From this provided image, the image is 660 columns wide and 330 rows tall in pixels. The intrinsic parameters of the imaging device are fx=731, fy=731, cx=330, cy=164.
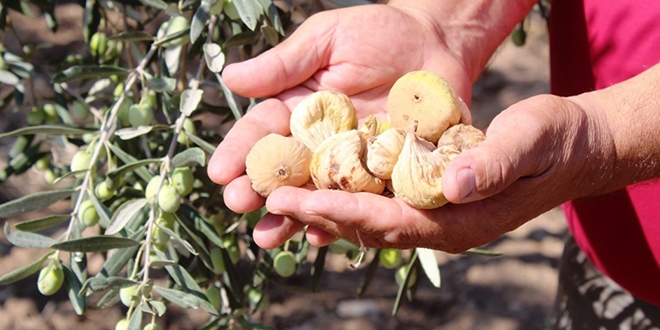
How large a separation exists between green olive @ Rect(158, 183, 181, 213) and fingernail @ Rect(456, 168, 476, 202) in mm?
500

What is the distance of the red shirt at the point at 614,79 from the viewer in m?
1.24

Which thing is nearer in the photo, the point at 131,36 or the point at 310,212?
the point at 310,212

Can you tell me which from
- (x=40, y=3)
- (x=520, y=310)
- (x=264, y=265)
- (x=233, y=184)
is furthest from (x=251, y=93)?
(x=520, y=310)

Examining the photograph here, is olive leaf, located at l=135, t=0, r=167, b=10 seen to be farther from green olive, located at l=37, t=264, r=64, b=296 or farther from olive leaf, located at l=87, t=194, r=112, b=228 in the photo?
green olive, located at l=37, t=264, r=64, b=296

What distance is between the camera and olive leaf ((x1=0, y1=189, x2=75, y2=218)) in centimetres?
118

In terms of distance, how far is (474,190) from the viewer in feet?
2.90

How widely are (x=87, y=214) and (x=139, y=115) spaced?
0.19 metres

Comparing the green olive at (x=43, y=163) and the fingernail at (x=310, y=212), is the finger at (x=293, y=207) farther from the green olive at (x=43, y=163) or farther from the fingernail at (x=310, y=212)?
the green olive at (x=43, y=163)

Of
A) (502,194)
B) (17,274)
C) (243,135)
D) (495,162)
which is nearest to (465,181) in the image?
(495,162)

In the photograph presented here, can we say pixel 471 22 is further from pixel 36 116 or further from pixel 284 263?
pixel 36 116

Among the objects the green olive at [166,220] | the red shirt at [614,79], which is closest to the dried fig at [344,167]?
the green olive at [166,220]

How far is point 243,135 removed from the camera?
115 centimetres

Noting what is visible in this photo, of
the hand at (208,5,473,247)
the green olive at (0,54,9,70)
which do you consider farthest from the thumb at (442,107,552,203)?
the green olive at (0,54,9,70)

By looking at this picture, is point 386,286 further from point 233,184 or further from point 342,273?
point 233,184
